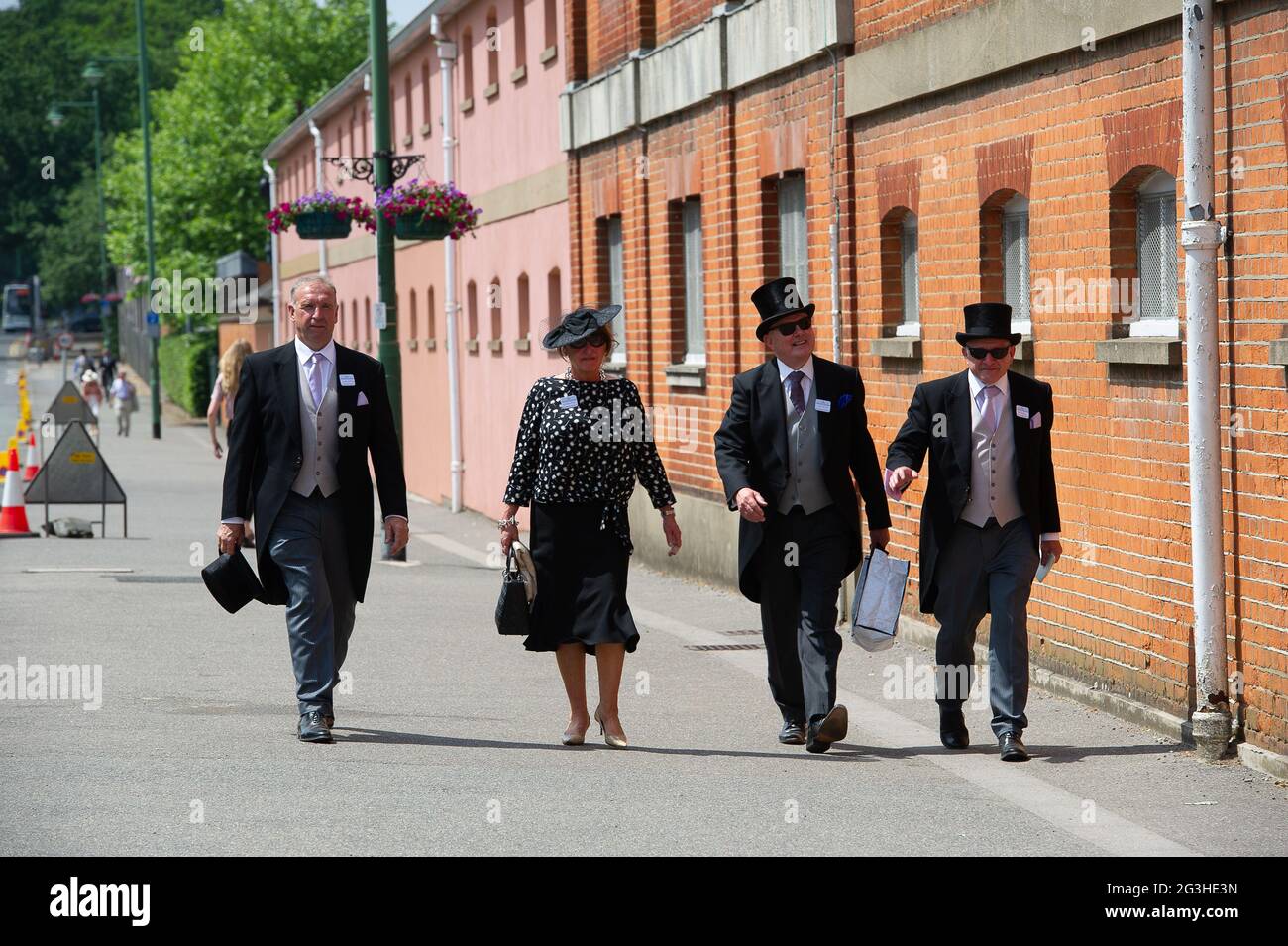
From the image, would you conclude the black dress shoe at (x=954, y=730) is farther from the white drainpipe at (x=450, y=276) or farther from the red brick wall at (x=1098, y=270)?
the white drainpipe at (x=450, y=276)

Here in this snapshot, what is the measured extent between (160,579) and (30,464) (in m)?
17.9

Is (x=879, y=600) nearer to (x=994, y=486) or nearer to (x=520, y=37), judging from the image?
(x=994, y=486)

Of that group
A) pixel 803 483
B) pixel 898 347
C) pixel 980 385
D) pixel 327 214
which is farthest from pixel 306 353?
pixel 327 214

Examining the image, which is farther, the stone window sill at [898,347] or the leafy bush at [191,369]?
the leafy bush at [191,369]

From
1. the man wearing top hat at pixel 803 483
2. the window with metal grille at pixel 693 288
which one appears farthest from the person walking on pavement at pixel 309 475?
the window with metal grille at pixel 693 288

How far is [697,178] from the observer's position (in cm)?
1808

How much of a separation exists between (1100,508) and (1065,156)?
177 centimetres

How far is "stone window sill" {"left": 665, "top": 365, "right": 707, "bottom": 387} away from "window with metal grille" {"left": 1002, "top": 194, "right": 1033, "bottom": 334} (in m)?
6.24

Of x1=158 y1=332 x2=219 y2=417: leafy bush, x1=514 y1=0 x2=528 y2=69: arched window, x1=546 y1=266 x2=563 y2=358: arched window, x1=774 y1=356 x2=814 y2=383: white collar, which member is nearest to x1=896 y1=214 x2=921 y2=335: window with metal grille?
x1=774 y1=356 x2=814 y2=383: white collar

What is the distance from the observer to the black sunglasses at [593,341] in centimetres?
891

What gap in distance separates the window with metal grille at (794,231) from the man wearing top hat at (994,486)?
6486 mm

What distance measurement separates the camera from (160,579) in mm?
17031

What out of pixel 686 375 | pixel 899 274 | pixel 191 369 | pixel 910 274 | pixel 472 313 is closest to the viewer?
pixel 910 274

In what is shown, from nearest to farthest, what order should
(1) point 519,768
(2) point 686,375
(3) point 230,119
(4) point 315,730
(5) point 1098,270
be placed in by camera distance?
(1) point 519,768 < (4) point 315,730 < (5) point 1098,270 < (2) point 686,375 < (3) point 230,119
